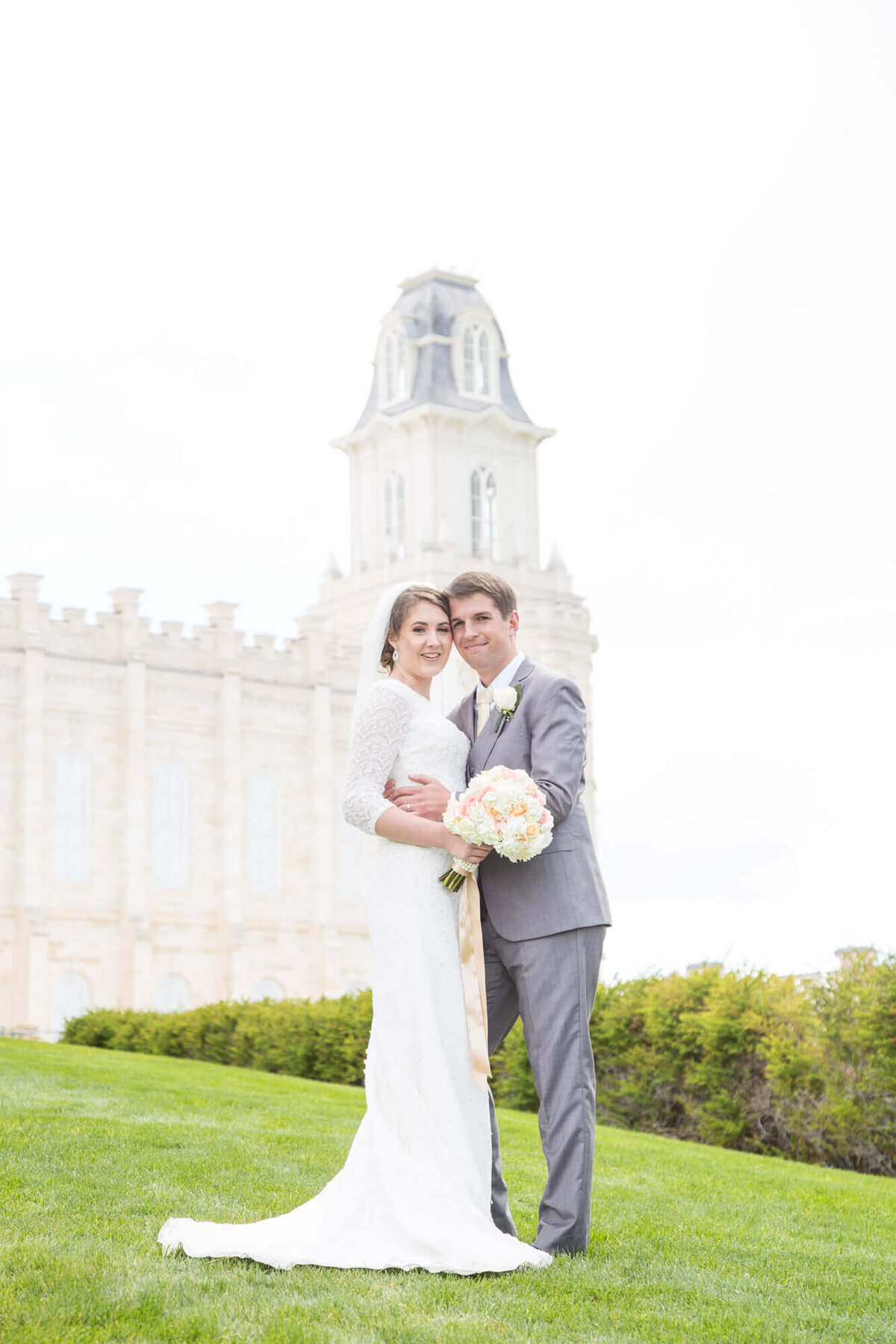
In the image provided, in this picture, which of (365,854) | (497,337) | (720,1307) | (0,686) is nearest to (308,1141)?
(365,854)

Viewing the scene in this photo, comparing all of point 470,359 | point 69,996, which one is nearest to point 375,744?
point 69,996

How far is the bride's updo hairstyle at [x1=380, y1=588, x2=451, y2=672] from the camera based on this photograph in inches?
224

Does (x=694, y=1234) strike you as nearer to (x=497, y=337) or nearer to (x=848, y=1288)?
(x=848, y=1288)

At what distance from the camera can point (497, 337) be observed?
145 feet

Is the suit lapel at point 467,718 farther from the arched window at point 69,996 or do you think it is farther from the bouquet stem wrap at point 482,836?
the arched window at point 69,996

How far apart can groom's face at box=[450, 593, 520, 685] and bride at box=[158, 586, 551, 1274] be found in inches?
2.0

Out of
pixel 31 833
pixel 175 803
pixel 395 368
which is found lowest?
pixel 31 833

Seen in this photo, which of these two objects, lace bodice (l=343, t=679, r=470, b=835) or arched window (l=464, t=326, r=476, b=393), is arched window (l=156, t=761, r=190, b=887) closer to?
arched window (l=464, t=326, r=476, b=393)

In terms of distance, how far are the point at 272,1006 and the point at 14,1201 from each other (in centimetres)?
1104

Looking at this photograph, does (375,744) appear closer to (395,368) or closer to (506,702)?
(506,702)

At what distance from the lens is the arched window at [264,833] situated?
35.2m

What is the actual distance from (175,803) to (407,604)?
96.7 ft

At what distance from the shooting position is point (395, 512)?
141 feet

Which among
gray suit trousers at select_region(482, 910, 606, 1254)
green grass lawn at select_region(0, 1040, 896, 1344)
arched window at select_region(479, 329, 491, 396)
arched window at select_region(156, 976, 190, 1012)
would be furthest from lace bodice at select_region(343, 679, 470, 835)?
arched window at select_region(479, 329, 491, 396)
